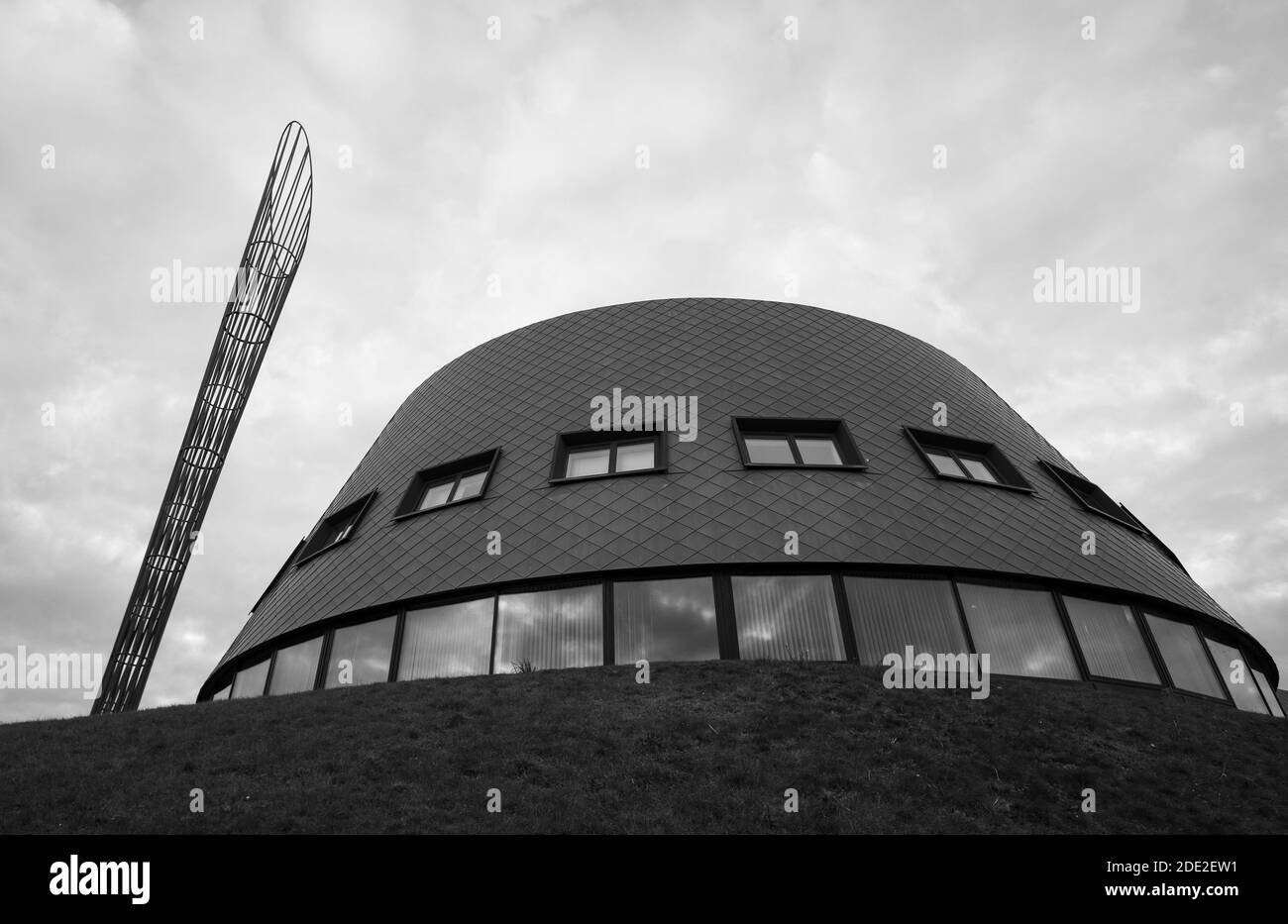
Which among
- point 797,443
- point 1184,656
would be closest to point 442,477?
point 797,443

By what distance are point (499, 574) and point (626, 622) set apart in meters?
2.94

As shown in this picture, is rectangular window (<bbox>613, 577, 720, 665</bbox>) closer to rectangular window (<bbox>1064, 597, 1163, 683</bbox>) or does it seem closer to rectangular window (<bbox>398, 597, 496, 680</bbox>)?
rectangular window (<bbox>398, 597, 496, 680</bbox>)

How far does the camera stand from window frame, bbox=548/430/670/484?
20562mm

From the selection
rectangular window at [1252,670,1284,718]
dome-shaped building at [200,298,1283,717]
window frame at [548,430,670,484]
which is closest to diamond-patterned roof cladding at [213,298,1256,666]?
dome-shaped building at [200,298,1283,717]

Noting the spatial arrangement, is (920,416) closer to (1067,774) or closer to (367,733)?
(1067,774)

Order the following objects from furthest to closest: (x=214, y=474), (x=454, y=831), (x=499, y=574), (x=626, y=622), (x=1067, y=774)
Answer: (x=214, y=474)
(x=499, y=574)
(x=626, y=622)
(x=1067, y=774)
(x=454, y=831)

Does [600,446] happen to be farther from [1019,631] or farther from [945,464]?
[1019,631]

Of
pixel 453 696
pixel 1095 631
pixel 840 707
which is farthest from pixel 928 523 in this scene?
pixel 453 696

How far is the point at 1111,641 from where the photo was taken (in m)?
18.0

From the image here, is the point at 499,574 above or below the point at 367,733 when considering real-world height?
above

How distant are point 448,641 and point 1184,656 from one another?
14960 mm

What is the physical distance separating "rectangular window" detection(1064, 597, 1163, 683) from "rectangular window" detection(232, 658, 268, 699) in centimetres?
1734

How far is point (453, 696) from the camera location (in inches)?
568
